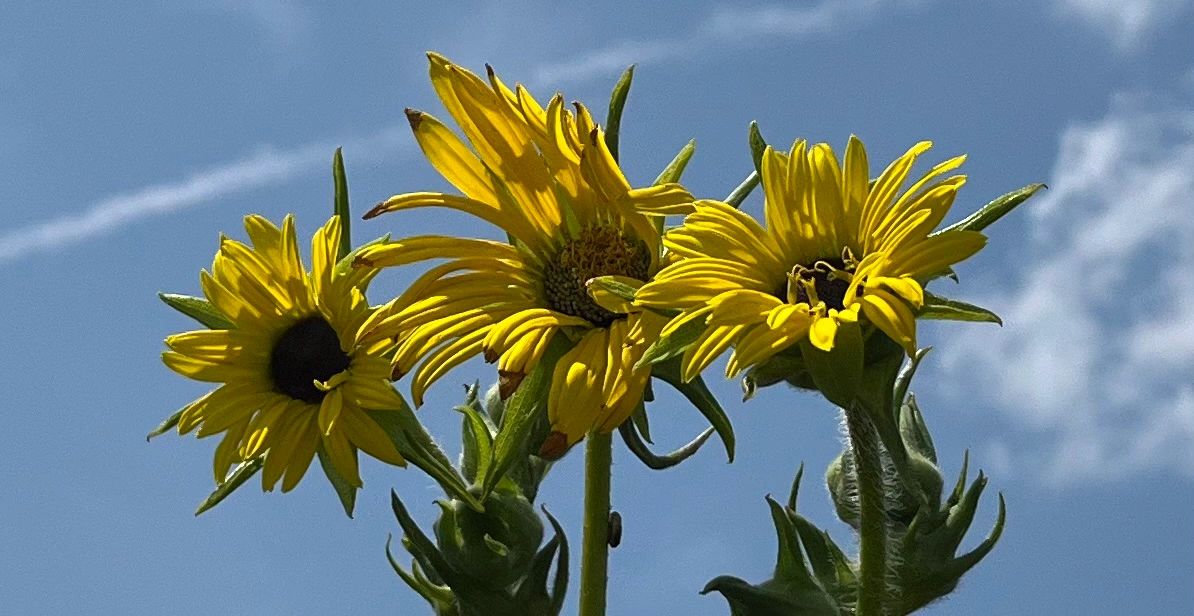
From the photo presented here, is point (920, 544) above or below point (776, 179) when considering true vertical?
below

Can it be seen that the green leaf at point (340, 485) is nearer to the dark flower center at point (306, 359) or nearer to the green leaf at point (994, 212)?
the dark flower center at point (306, 359)

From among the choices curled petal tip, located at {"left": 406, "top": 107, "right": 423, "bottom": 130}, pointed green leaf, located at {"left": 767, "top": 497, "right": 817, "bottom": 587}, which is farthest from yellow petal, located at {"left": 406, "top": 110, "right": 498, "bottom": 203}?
pointed green leaf, located at {"left": 767, "top": 497, "right": 817, "bottom": 587}

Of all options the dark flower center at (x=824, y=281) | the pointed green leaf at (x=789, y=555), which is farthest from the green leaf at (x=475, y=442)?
the dark flower center at (x=824, y=281)

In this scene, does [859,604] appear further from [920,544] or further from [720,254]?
[720,254]

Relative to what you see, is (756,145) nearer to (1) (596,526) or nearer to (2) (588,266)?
(2) (588,266)

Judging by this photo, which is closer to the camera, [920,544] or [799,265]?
[799,265]

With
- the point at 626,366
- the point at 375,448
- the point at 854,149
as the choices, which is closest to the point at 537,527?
the point at 375,448
